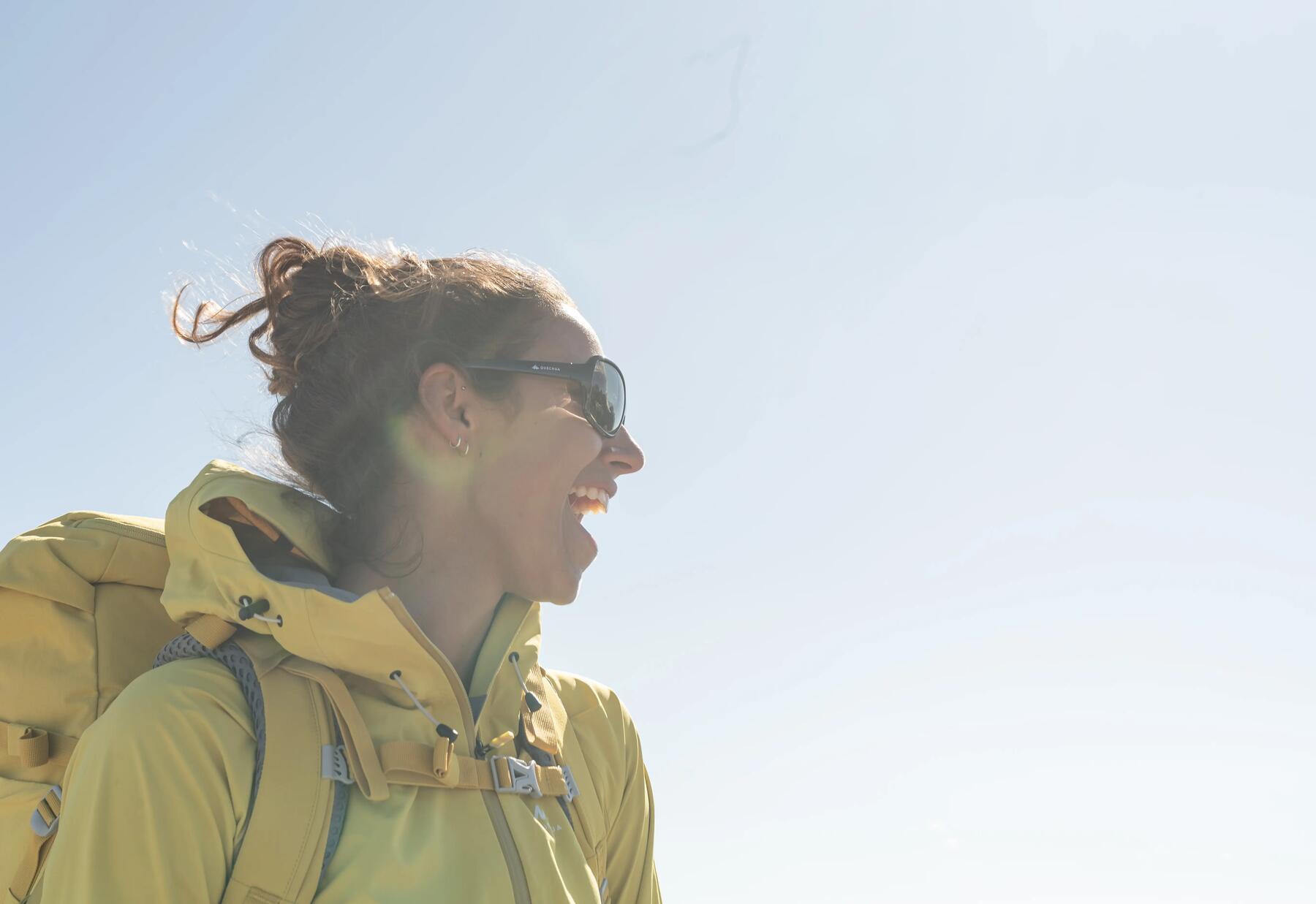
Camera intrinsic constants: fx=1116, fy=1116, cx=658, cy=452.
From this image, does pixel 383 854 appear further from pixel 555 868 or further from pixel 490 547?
pixel 490 547

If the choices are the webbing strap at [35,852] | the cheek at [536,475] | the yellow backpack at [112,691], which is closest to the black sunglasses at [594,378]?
the cheek at [536,475]

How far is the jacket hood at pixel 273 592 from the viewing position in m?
3.11

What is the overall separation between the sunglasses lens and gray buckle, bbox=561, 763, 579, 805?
1.24 metres

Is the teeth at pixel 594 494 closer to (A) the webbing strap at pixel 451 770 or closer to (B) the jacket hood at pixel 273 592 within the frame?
(B) the jacket hood at pixel 273 592

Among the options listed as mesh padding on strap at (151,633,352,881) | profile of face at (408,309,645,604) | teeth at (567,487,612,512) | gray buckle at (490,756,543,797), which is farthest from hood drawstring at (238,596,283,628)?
teeth at (567,487,612,512)

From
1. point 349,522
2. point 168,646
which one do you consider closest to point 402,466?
point 349,522

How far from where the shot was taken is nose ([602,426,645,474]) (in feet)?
13.7

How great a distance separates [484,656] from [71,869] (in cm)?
134

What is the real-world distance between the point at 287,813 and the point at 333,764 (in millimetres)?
181

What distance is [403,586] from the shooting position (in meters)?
3.70

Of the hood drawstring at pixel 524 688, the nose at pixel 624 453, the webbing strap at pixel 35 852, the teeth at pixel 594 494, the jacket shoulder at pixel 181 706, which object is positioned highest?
the nose at pixel 624 453

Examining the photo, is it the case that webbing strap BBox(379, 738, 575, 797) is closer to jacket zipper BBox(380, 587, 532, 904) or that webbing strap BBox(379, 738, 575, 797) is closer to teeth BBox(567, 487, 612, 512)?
jacket zipper BBox(380, 587, 532, 904)

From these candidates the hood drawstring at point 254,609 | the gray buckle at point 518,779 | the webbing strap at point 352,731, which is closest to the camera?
the webbing strap at point 352,731

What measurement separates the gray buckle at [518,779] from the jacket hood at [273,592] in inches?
9.9
